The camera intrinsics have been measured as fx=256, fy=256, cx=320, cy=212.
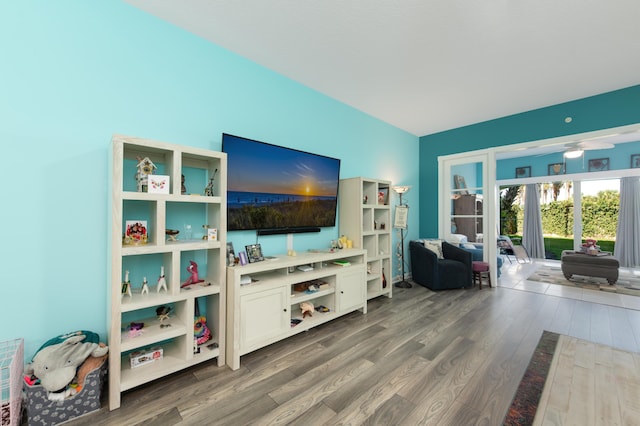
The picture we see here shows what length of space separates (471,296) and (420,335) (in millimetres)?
1788

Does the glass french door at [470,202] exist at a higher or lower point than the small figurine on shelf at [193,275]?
higher

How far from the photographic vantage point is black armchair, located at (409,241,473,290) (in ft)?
13.5

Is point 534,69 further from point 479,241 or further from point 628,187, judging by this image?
point 628,187

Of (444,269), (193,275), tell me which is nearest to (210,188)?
(193,275)

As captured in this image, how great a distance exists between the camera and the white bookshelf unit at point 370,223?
352cm

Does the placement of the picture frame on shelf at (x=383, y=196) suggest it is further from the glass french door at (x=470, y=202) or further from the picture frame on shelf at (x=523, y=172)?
the picture frame on shelf at (x=523, y=172)

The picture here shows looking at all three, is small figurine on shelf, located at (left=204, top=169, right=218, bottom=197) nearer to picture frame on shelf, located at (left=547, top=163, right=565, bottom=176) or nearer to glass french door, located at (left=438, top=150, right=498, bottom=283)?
glass french door, located at (left=438, top=150, right=498, bottom=283)

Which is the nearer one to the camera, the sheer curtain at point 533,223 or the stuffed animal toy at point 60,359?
the stuffed animal toy at point 60,359

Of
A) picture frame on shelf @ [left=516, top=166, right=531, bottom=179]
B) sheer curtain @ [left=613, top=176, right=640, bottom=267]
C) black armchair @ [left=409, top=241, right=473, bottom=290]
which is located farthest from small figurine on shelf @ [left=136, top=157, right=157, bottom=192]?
sheer curtain @ [left=613, top=176, right=640, bottom=267]

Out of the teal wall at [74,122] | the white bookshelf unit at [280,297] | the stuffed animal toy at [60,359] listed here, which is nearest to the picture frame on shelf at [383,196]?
the white bookshelf unit at [280,297]

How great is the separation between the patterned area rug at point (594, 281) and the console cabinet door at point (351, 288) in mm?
3969

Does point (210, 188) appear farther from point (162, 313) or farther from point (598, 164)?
point (598, 164)

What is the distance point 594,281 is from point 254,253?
20.4 feet

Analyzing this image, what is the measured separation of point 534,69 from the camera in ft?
9.56
